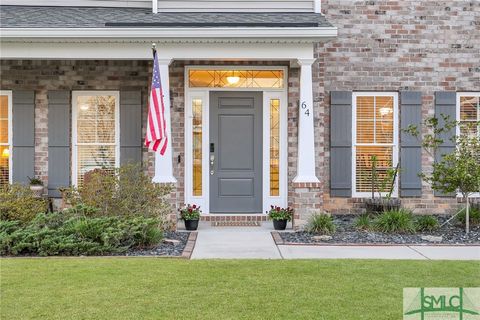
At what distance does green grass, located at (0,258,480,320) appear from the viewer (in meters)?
4.39

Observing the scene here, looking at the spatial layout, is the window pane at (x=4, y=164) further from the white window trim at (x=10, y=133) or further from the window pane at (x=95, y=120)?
the window pane at (x=95, y=120)

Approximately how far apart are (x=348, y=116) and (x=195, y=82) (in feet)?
9.74

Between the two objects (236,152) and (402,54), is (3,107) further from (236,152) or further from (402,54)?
(402,54)

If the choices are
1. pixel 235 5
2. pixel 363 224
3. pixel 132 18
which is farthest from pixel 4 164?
pixel 363 224

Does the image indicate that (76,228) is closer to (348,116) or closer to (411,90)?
(348,116)

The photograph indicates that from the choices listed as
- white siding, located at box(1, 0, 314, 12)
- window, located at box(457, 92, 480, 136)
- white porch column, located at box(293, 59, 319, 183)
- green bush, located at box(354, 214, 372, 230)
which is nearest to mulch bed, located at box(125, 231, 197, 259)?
white porch column, located at box(293, 59, 319, 183)

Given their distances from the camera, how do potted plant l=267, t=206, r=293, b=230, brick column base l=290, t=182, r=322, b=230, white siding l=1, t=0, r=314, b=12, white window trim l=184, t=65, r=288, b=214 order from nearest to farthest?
brick column base l=290, t=182, r=322, b=230 → potted plant l=267, t=206, r=293, b=230 → white window trim l=184, t=65, r=288, b=214 → white siding l=1, t=0, r=314, b=12

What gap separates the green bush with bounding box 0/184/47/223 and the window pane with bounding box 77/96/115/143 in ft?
6.54

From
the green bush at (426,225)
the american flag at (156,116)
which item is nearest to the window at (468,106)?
the green bush at (426,225)

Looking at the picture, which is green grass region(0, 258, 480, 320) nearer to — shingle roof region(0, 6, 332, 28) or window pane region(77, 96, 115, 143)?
shingle roof region(0, 6, 332, 28)

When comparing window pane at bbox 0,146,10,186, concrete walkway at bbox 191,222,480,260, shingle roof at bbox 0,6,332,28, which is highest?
shingle roof at bbox 0,6,332,28

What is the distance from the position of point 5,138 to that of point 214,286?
7.03 meters

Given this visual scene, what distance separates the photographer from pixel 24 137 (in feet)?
34.2

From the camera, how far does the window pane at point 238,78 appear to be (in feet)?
32.8
